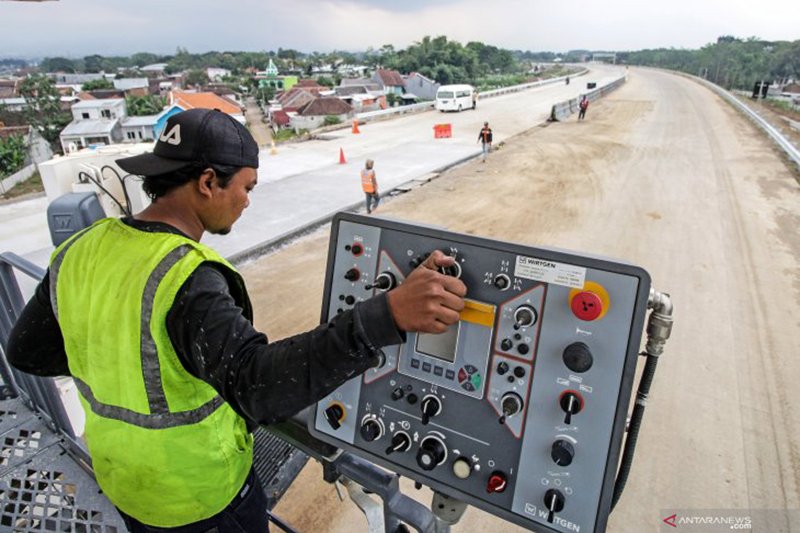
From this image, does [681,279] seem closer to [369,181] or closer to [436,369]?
[369,181]

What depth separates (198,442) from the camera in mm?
1417

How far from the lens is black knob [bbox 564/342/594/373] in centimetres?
126

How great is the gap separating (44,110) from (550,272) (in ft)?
195

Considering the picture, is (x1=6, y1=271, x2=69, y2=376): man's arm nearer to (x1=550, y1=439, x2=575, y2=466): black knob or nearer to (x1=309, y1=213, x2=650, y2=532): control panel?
(x1=309, y1=213, x2=650, y2=532): control panel

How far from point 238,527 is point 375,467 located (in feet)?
1.73

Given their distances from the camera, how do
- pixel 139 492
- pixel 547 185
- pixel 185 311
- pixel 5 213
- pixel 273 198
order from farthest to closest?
pixel 547 185, pixel 273 198, pixel 5 213, pixel 139 492, pixel 185 311

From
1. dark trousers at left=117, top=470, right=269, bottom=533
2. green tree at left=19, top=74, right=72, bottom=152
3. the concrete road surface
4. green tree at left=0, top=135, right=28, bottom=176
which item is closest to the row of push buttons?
dark trousers at left=117, top=470, right=269, bottom=533

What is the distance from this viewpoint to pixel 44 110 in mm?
46406

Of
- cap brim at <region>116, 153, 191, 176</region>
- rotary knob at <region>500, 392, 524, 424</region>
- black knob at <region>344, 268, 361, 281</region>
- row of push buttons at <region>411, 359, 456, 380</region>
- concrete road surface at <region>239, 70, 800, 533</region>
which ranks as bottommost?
concrete road surface at <region>239, 70, 800, 533</region>

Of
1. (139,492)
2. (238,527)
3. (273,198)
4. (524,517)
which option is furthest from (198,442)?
(273,198)

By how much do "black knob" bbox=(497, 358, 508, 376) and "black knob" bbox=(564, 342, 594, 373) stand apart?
0.56ft

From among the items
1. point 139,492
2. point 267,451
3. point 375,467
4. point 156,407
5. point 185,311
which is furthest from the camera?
point 267,451

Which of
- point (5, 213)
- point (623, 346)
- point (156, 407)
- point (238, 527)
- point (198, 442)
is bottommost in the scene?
point (5, 213)

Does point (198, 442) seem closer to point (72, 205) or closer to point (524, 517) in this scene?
point (524, 517)
